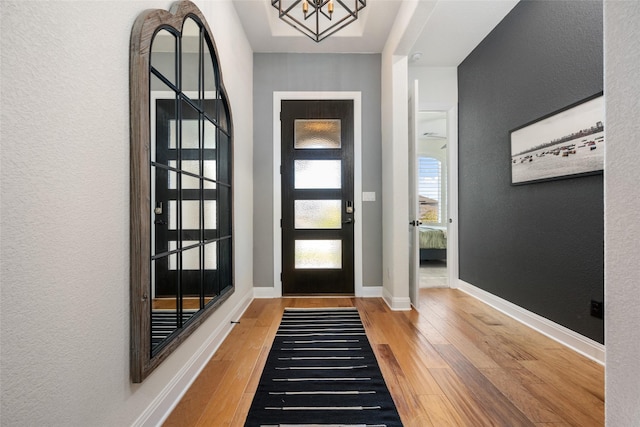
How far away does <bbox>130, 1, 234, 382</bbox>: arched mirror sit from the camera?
111cm

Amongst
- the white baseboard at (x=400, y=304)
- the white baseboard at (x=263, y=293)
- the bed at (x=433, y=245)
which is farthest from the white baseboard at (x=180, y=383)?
the bed at (x=433, y=245)

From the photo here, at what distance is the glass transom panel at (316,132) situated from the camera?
335 cm

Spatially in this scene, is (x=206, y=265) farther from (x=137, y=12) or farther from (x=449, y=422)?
(x=449, y=422)

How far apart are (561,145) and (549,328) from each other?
137 cm

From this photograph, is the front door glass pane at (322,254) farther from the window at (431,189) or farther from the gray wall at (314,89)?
the window at (431,189)

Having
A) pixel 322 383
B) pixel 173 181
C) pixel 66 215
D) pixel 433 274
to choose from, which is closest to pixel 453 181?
pixel 433 274

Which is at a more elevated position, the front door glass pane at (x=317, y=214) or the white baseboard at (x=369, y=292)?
the front door glass pane at (x=317, y=214)

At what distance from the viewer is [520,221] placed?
8.45 ft

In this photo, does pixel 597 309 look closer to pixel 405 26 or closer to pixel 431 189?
pixel 405 26

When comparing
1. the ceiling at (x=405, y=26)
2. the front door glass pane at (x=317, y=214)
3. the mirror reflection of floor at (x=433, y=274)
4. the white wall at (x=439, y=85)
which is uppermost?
the ceiling at (x=405, y=26)

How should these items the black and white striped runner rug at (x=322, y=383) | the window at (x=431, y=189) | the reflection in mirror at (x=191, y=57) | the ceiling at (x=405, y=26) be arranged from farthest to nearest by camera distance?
1. the window at (x=431, y=189)
2. the ceiling at (x=405, y=26)
3. the reflection in mirror at (x=191, y=57)
4. the black and white striped runner rug at (x=322, y=383)

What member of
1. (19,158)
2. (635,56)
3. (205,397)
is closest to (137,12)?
(19,158)

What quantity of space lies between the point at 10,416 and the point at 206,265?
1.21 meters

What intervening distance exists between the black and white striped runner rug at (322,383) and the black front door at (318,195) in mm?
977
